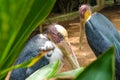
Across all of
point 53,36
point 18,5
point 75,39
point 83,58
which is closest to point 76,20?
point 75,39

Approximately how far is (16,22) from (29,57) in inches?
60.2

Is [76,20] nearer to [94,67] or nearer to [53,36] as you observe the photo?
[53,36]

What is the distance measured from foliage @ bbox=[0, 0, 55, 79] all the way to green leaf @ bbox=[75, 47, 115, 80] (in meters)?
0.11

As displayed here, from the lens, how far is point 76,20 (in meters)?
9.10

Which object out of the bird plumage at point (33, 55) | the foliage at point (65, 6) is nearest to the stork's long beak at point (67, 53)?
the bird plumage at point (33, 55)

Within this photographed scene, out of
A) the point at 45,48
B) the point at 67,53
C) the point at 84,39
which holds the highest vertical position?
the point at 45,48

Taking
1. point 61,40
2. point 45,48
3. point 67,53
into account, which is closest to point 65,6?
point 61,40

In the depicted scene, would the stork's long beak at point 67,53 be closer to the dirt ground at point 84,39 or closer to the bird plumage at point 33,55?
the bird plumage at point 33,55

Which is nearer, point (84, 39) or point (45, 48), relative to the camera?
point (45, 48)

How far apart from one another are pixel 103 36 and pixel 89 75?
198cm

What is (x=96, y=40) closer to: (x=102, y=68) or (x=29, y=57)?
(x=29, y=57)

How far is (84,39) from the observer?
6305 mm

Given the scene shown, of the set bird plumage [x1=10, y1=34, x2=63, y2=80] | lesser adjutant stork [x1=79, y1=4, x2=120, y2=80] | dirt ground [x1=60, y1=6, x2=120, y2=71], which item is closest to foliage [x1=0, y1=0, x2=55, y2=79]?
bird plumage [x1=10, y1=34, x2=63, y2=80]

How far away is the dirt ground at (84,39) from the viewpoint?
5136mm
